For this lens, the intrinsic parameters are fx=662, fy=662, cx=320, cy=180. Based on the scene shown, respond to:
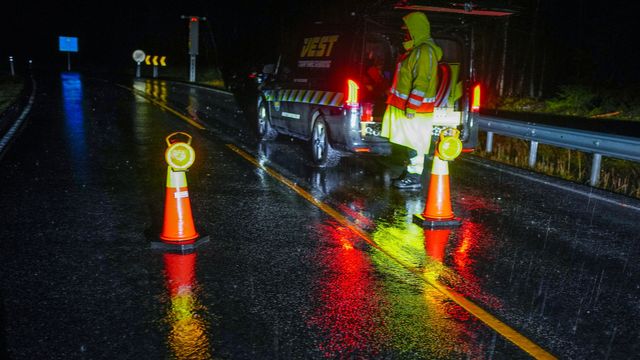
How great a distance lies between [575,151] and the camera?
1242 cm

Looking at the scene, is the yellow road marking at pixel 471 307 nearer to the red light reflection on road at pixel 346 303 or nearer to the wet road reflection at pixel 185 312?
the red light reflection on road at pixel 346 303

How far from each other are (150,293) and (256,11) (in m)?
46.4

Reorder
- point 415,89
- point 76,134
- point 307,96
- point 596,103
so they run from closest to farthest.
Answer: point 415,89 < point 307,96 < point 76,134 < point 596,103

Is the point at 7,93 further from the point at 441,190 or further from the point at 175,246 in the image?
the point at 441,190

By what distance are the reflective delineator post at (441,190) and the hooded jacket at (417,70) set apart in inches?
50.7

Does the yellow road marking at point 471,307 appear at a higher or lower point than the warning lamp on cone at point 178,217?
lower

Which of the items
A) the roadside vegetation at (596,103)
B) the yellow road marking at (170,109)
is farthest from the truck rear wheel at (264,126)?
the roadside vegetation at (596,103)

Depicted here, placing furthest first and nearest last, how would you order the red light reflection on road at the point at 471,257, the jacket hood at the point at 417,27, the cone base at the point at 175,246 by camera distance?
the jacket hood at the point at 417,27 < the cone base at the point at 175,246 < the red light reflection on road at the point at 471,257

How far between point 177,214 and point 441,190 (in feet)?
8.63

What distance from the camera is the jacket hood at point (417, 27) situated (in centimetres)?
773

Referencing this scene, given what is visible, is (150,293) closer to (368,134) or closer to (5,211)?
(5,211)

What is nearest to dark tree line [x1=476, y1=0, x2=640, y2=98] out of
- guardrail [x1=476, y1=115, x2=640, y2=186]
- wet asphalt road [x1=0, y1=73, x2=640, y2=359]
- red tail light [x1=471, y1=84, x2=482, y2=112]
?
guardrail [x1=476, y1=115, x2=640, y2=186]

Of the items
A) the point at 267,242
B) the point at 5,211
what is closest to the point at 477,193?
the point at 267,242

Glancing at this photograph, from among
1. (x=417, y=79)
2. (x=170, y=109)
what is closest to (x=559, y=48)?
(x=170, y=109)
